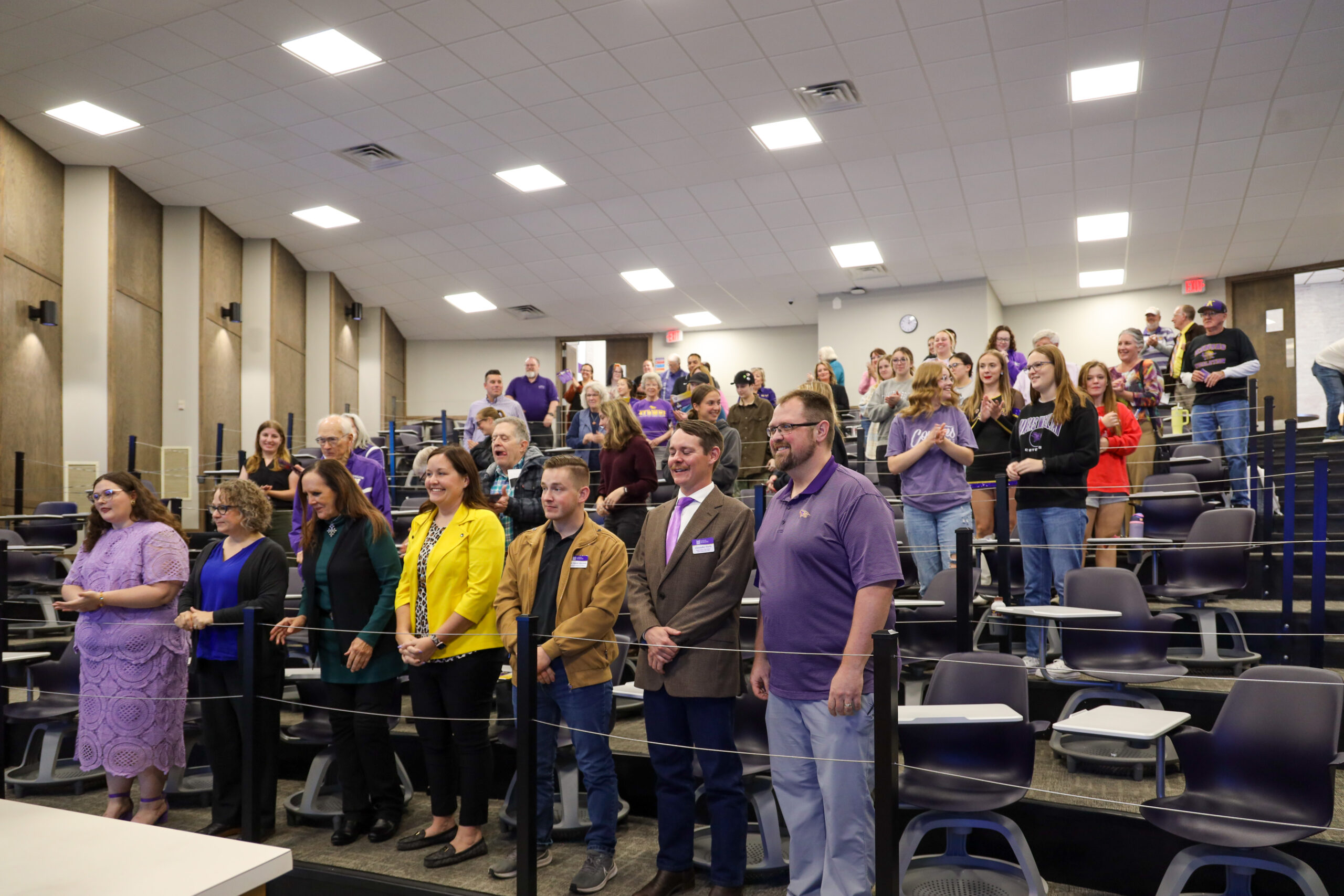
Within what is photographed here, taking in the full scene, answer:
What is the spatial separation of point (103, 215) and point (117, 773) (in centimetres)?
741

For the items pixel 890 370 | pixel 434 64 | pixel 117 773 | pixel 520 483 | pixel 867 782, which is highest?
pixel 434 64

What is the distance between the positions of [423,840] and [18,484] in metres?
6.43

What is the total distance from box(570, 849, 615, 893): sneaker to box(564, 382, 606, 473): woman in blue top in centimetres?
485

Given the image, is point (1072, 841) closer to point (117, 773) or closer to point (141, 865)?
point (141, 865)

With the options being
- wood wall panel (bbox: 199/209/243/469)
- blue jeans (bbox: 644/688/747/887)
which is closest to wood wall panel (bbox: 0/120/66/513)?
wood wall panel (bbox: 199/209/243/469)

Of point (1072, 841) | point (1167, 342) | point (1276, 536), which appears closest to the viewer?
point (1072, 841)

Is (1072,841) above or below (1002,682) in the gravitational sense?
below

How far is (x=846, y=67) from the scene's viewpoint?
7.09 meters

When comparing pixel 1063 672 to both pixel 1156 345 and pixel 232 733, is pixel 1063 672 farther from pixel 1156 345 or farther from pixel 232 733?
pixel 1156 345

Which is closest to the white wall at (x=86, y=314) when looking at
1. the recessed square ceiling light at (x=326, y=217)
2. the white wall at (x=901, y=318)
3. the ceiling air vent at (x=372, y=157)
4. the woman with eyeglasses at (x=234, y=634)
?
the recessed square ceiling light at (x=326, y=217)

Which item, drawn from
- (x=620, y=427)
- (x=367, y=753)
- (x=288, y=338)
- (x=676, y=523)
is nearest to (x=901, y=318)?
(x=288, y=338)

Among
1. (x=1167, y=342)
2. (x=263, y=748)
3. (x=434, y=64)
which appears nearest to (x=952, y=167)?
(x=1167, y=342)

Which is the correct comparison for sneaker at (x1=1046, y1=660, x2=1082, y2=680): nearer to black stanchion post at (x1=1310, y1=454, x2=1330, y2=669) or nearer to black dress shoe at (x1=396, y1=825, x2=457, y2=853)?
black stanchion post at (x1=1310, y1=454, x2=1330, y2=669)

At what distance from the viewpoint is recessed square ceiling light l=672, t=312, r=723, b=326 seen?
14727 millimetres
